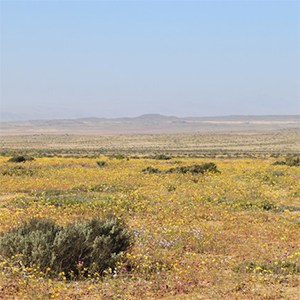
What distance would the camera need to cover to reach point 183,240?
343 inches

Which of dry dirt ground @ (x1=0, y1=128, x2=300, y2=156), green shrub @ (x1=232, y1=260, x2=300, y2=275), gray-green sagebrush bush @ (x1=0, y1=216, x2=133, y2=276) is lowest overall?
dry dirt ground @ (x1=0, y1=128, x2=300, y2=156)

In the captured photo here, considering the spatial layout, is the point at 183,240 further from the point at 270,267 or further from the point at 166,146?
the point at 166,146

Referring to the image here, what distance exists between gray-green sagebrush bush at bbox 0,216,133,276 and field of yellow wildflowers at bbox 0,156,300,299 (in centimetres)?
22

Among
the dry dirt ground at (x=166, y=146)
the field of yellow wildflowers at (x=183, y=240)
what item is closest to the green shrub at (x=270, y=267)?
the field of yellow wildflowers at (x=183, y=240)

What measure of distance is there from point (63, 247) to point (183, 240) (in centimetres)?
350

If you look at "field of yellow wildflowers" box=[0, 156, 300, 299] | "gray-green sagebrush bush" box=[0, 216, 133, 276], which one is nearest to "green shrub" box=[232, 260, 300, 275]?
"field of yellow wildflowers" box=[0, 156, 300, 299]

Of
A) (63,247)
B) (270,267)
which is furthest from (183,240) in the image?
(63,247)

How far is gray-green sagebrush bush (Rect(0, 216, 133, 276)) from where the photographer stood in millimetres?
6285

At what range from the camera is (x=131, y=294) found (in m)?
5.74

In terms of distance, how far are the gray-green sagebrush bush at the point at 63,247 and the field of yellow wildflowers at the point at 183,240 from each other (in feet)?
0.72

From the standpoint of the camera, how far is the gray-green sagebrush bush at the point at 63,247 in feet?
20.6

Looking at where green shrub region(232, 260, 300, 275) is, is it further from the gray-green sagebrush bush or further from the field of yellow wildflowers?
the gray-green sagebrush bush

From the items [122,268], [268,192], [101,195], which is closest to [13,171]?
[101,195]

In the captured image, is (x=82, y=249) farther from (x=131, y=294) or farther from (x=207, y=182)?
(x=207, y=182)
